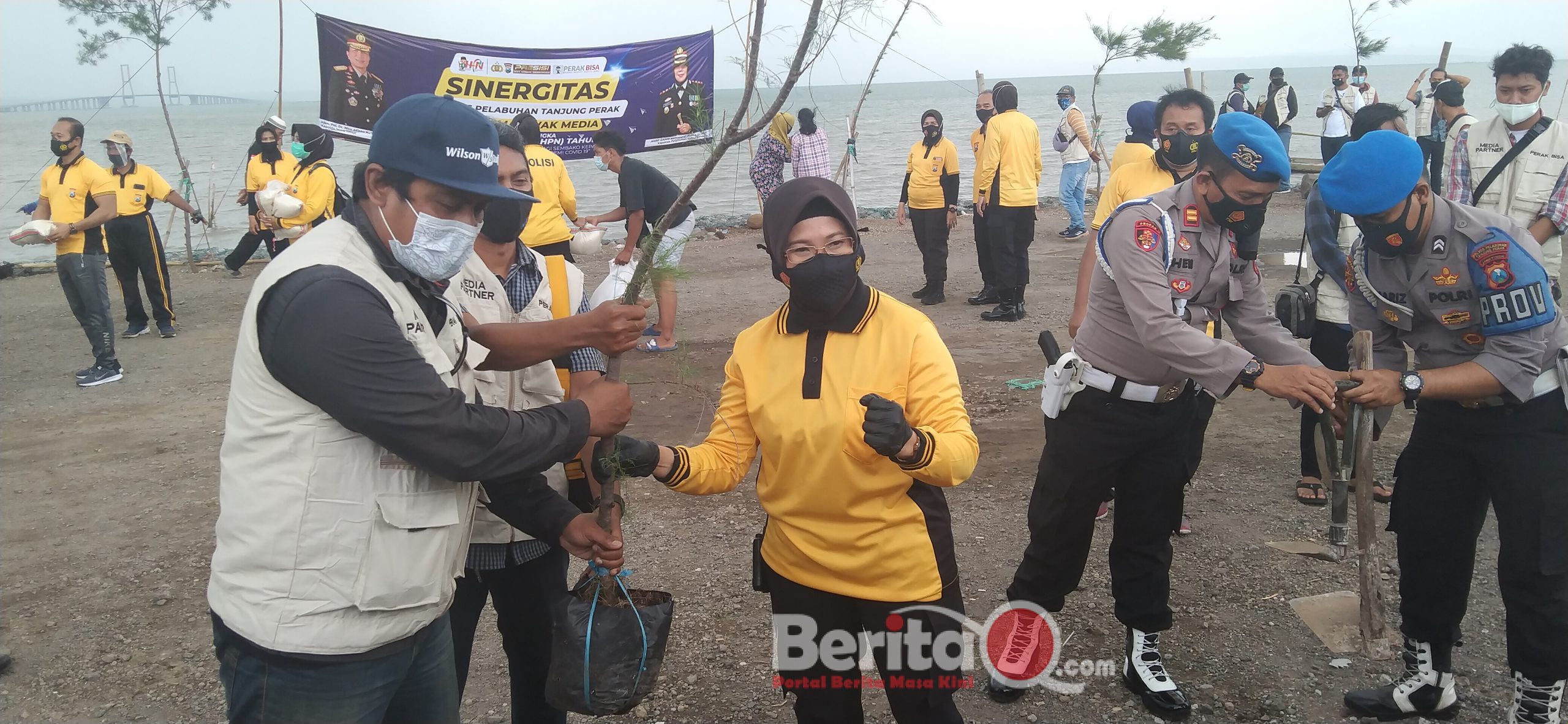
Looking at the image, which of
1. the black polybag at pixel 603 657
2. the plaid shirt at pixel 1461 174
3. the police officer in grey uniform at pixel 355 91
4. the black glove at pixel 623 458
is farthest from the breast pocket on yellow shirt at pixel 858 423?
the police officer in grey uniform at pixel 355 91

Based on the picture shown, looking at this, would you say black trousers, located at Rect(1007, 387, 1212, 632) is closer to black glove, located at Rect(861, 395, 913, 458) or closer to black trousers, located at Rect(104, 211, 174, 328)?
black glove, located at Rect(861, 395, 913, 458)

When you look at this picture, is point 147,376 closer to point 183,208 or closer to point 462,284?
point 183,208

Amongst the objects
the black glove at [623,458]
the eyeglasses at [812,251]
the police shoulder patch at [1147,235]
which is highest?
the police shoulder patch at [1147,235]

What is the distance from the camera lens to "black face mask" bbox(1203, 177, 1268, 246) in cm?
325

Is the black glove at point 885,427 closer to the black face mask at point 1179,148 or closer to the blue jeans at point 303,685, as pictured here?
the blue jeans at point 303,685

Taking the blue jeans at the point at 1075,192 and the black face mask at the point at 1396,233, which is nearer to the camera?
the black face mask at the point at 1396,233

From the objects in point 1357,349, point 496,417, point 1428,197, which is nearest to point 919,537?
point 496,417

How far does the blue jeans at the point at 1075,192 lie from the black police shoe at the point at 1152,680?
1195 centimetres

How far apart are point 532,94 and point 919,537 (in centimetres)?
1179

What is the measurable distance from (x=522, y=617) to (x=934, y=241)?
8.23m

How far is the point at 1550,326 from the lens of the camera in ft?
10.0

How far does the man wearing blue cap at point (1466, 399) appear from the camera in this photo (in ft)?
9.71

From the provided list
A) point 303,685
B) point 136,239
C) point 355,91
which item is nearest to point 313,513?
point 303,685

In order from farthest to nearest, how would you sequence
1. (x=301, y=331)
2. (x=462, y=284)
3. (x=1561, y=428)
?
1. (x=1561, y=428)
2. (x=462, y=284)
3. (x=301, y=331)
